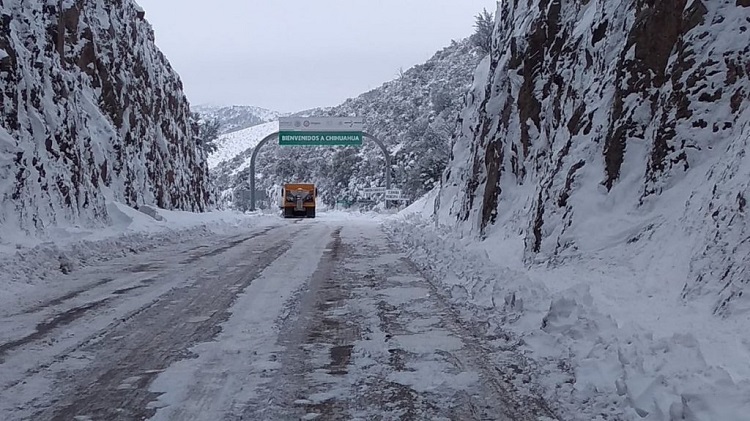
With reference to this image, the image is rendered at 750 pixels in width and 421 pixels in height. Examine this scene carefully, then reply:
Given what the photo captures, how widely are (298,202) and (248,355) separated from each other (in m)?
42.2

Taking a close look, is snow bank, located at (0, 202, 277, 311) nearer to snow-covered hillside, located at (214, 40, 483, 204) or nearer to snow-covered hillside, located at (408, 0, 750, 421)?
snow-covered hillside, located at (408, 0, 750, 421)

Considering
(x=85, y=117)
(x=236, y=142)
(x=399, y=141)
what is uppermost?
(x=236, y=142)

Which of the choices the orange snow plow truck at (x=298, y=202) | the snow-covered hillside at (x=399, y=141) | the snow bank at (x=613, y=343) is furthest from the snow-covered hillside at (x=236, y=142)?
the snow bank at (x=613, y=343)

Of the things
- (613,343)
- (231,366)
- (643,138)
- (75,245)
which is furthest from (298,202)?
(613,343)

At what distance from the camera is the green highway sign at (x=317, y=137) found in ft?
154

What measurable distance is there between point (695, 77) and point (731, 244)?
3389 millimetres

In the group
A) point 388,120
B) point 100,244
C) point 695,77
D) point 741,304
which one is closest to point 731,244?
point 741,304

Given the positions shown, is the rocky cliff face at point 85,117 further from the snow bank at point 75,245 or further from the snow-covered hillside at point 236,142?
the snow-covered hillside at point 236,142

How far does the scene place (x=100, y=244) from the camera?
14.4m

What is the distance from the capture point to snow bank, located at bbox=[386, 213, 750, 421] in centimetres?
413

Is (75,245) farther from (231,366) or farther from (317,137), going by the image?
(317,137)

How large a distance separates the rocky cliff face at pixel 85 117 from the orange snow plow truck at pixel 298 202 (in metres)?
11.4

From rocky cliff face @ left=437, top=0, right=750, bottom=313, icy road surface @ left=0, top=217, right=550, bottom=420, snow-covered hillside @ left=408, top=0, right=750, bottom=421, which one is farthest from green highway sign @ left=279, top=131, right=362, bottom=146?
icy road surface @ left=0, top=217, right=550, bottom=420

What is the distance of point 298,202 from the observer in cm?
4769
